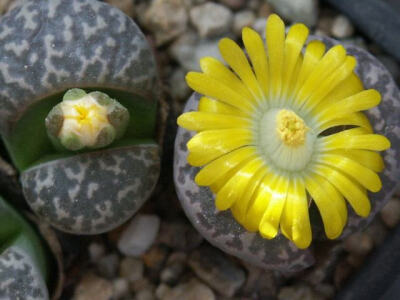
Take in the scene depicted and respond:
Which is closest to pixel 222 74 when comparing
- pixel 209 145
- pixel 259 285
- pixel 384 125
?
pixel 209 145

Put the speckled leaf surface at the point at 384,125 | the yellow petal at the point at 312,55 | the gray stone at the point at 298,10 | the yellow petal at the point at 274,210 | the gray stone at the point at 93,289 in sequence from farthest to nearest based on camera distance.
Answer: the gray stone at the point at 298,10, the gray stone at the point at 93,289, the speckled leaf surface at the point at 384,125, the yellow petal at the point at 312,55, the yellow petal at the point at 274,210

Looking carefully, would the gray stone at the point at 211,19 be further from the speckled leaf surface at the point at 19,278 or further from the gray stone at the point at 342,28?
the speckled leaf surface at the point at 19,278

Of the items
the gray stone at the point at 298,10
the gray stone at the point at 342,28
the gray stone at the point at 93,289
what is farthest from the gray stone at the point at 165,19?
the gray stone at the point at 93,289

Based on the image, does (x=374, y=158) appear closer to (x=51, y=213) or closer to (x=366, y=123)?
(x=366, y=123)

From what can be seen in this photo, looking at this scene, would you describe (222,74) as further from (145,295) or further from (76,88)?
(145,295)

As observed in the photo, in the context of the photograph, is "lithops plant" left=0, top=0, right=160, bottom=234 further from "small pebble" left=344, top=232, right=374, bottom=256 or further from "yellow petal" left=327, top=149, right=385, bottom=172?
"small pebble" left=344, top=232, right=374, bottom=256

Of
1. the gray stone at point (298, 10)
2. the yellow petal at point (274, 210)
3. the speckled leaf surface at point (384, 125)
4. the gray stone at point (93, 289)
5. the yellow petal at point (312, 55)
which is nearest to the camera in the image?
the yellow petal at point (274, 210)
